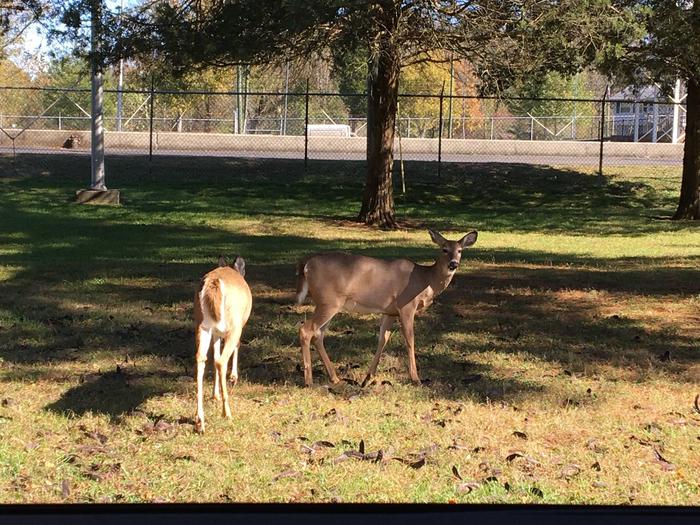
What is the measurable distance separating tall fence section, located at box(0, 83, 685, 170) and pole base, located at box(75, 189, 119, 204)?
12.5 feet

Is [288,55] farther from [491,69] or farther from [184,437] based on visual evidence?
[184,437]

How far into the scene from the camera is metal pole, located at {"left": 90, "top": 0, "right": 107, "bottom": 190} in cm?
1784

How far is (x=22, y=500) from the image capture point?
475 cm

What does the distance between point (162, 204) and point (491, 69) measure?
948 centimetres

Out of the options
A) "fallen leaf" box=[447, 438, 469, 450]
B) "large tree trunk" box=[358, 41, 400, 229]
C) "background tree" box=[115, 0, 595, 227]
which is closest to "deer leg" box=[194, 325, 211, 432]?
"fallen leaf" box=[447, 438, 469, 450]

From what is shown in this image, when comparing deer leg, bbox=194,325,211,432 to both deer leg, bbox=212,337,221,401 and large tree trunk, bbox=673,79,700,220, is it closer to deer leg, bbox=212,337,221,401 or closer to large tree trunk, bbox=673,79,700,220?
deer leg, bbox=212,337,221,401

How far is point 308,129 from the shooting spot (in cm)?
3988

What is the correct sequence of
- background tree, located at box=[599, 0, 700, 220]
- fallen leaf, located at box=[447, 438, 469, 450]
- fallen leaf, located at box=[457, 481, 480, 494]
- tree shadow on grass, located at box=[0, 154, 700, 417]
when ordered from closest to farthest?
fallen leaf, located at box=[457, 481, 480, 494] < fallen leaf, located at box=[447, 438, 469, 450] < tree shadow on grass, located at box=[0, 154, 700, 417] < background tree, located at box=[599, 0, 700, 220]

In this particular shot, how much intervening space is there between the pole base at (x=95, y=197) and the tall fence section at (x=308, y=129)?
3796 millimetres

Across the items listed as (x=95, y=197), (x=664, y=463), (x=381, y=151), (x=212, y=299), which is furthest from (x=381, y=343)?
(x=95, y=197)

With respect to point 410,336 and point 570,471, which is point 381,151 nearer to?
point 410,336

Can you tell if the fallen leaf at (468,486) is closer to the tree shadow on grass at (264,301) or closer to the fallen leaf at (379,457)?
the fallen leaf at (379,457)

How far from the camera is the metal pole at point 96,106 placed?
58.5 ft

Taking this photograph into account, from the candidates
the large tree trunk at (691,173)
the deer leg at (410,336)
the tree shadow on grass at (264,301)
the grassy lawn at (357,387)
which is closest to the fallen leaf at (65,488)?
the grassy lawn at (357,387)
